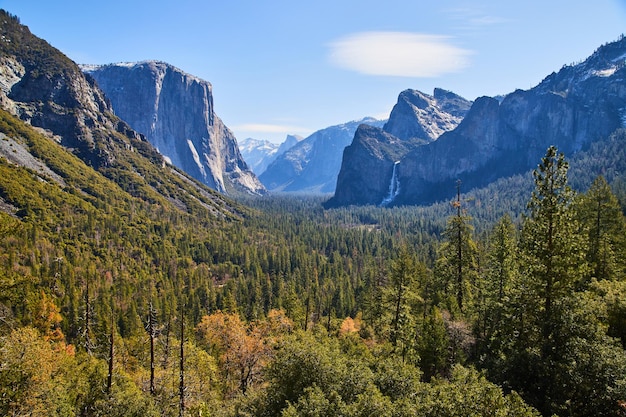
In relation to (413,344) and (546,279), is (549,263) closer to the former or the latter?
(546,279)

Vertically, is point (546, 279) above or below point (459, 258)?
above

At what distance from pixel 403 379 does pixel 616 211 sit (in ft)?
131

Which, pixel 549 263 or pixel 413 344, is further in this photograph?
pixel 413 344

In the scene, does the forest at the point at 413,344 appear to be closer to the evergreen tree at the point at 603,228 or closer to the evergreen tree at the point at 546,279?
the evergreen tree at the point at 546,279

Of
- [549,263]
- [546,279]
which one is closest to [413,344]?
[546,279]

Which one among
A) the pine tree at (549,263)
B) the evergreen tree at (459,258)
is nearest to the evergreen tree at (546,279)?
the pine tree at (549,263)

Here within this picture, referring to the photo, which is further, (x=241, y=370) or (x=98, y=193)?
(x=98, y=193)

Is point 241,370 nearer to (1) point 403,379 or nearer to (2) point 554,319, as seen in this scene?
(1) point 403,379

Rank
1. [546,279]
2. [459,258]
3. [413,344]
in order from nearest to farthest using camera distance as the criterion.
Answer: [546,279] → [459,258] → [413,344]

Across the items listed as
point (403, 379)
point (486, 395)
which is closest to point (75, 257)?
point (403, 379)

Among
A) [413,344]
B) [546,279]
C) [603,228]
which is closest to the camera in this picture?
[546,279]

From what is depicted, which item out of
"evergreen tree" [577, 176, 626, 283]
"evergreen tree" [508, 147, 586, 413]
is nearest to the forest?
"evergreen tree" [508, 147, 586, 413]

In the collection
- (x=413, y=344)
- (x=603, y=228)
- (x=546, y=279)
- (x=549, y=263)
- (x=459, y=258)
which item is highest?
(x=603, y=228)

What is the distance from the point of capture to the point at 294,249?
174000 mm
